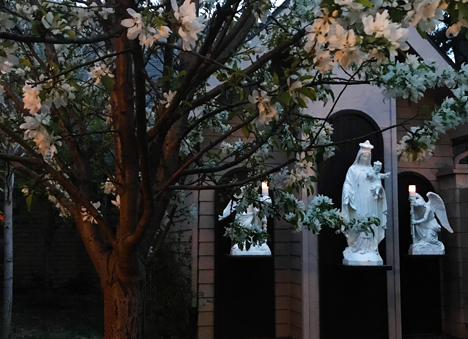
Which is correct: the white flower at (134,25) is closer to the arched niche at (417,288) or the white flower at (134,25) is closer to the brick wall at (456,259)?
the arched niche at (417,288)

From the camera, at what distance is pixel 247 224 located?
6297 mm

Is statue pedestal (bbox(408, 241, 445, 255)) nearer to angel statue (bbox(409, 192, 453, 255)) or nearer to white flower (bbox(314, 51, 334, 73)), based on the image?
angel statue (bbox(409, 192, 453, 255))

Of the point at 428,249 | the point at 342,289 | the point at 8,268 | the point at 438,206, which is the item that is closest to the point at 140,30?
the point at 8,268

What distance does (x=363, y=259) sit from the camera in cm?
616

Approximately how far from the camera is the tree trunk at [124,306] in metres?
2.59

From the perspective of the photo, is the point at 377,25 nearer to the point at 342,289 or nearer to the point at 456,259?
the point at 342,289

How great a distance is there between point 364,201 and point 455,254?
78.7 inches

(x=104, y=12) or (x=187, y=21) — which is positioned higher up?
(x=104, y=12)

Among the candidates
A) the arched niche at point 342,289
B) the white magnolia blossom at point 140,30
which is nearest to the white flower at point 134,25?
the white magnolia blossom at point 140,30

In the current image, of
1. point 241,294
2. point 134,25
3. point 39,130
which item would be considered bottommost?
point 241,294

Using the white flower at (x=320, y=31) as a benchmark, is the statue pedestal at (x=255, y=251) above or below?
below

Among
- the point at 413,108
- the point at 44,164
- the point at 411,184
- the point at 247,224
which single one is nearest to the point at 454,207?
the point at 411,184

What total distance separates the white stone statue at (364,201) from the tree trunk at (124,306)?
4036 millimetres

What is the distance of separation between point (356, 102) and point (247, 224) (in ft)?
7.20
